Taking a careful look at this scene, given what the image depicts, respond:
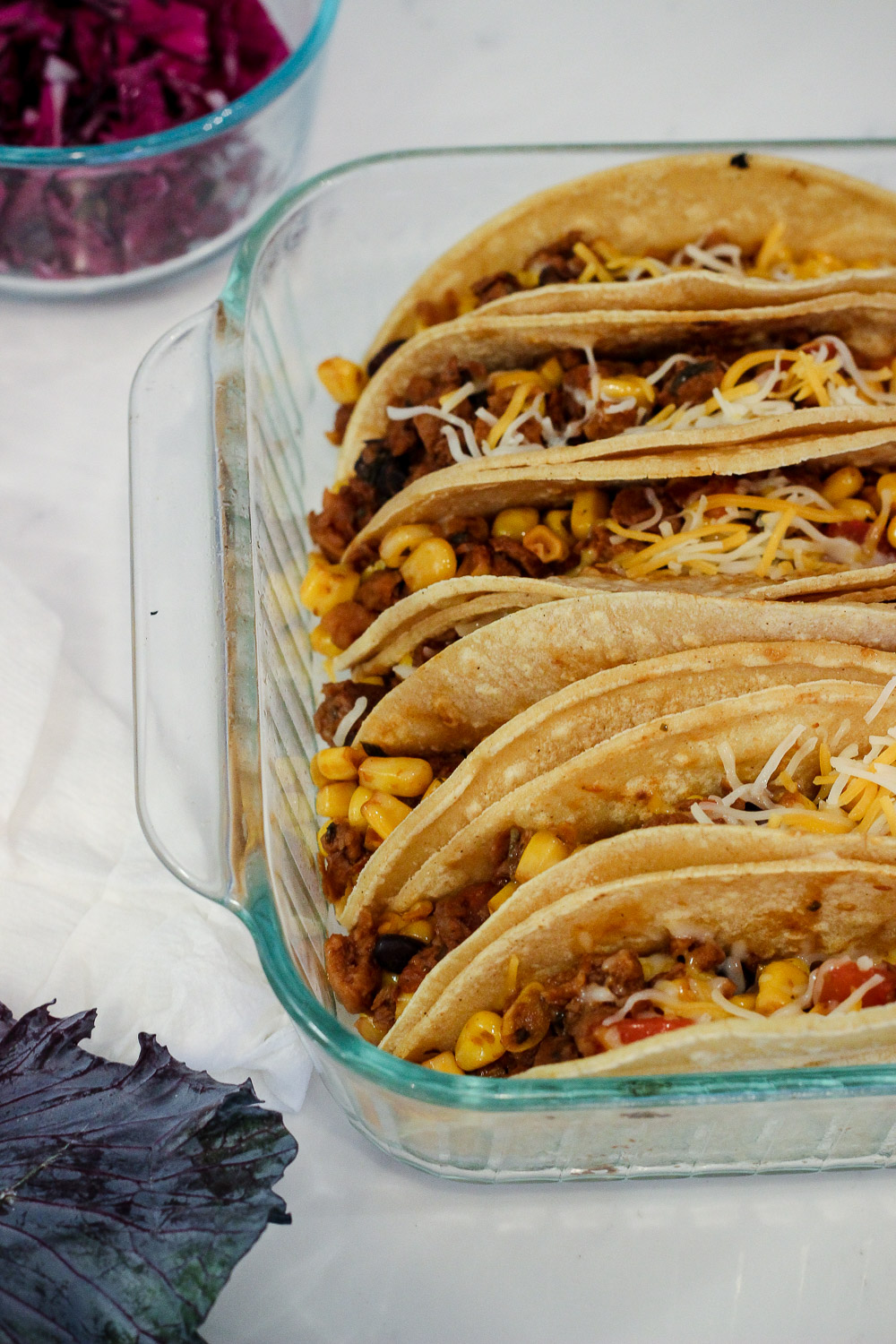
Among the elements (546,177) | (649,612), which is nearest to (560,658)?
(649,612)

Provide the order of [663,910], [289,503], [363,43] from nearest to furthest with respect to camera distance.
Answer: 1. [663,910]
2. [289,503]
3. [363,43]

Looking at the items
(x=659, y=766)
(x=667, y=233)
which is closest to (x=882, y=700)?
(x=659, y=766)

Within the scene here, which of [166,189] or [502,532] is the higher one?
[166,189]

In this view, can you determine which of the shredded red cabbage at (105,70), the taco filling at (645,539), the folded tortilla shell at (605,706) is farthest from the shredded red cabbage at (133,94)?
the folded tortilla shell at (605,706)

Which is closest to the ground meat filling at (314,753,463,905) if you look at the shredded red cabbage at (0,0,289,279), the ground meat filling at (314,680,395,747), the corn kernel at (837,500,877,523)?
the ground meat filling at (314,680,395,747)

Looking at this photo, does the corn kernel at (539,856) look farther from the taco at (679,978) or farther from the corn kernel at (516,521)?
the corn kernel at (516,521)

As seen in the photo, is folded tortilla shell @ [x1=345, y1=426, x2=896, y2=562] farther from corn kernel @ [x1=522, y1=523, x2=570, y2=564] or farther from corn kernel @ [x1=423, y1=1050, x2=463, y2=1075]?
corn kernel @ [x1=423, y1=1050, x2=463, y2=1075]

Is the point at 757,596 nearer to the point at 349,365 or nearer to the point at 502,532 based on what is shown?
the point at 502,532
